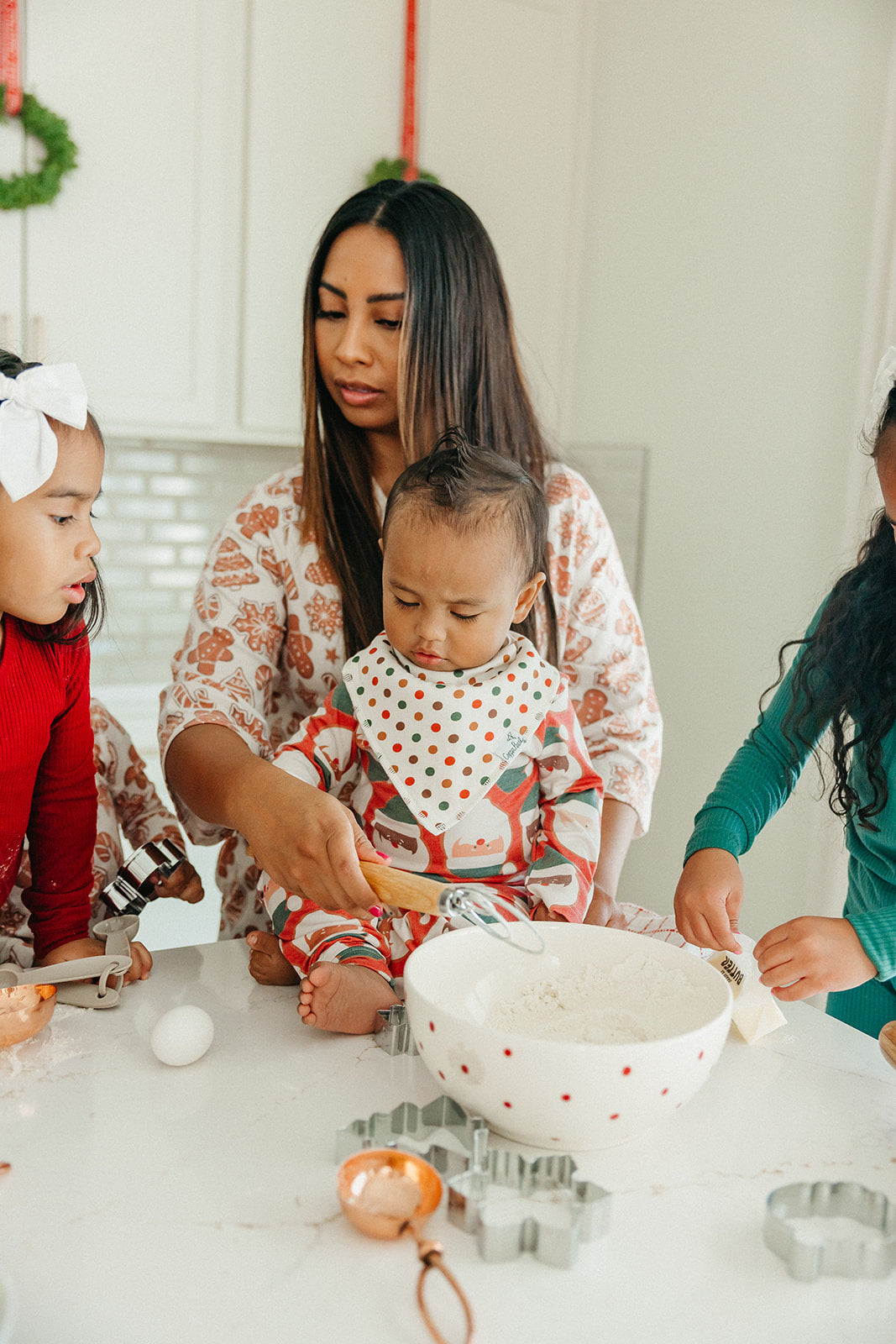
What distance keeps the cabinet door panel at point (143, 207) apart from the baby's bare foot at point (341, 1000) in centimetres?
189

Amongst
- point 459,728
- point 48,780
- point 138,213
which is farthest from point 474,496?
point 138,213

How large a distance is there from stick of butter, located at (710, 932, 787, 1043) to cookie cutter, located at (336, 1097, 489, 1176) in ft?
0.92

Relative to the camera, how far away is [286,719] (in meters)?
1.50

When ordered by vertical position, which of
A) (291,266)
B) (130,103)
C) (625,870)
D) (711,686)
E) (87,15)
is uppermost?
(87,15)

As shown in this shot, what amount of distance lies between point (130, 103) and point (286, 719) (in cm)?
160

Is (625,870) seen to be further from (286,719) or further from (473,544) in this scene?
(473,544)

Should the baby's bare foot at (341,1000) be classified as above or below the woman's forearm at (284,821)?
below

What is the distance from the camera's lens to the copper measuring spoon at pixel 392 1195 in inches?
25.1

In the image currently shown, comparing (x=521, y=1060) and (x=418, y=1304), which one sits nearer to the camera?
(x=418, y=1304)

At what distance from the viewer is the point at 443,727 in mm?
1149

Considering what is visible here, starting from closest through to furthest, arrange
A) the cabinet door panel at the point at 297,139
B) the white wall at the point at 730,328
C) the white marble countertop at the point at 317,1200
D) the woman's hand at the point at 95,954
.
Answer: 1. the white marble countertop at the point at 317,1200
2. the woman's hand at the point at 95,954
3. the white wall at the point at 730,328
4. the cabinet door panel at the point at 297,139

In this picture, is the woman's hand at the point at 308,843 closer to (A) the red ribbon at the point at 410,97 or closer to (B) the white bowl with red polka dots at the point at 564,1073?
(B) the white bowl with red polka dots at the point at 564,1073

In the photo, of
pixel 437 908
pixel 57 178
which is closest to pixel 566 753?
pixel 437 908

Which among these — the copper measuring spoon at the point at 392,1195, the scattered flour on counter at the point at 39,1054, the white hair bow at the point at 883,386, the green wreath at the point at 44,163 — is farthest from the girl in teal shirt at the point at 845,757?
the green wreath at the point at 44,163
